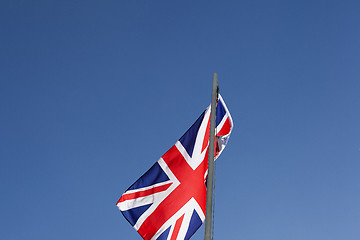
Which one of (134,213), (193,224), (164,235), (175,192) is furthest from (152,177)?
(193,224)

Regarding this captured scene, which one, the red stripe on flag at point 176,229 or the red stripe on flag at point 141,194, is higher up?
the red stripe on flag at point 141,194

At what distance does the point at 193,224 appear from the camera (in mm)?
11133

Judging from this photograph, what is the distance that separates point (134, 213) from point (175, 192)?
126 cm

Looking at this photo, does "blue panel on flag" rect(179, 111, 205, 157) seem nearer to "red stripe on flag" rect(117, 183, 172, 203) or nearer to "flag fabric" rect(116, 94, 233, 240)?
"flag fabric" rect(116, 94, 233, 240)

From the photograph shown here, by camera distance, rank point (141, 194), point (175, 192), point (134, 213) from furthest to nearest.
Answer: point (141, 194) < point (134, 213) < point (175, 192)

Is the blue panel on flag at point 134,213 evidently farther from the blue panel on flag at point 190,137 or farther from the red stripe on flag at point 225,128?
the red stripe on flag at point 225,128

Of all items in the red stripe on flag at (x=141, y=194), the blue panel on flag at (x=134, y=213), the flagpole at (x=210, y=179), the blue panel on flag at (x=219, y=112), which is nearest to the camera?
the flagpole at (x=210, y=179)

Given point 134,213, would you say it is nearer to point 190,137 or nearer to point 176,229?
point 176,229

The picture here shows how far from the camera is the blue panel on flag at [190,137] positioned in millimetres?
12031

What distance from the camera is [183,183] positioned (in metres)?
11.7

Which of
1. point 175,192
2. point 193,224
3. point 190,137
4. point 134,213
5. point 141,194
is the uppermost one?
point 190,137

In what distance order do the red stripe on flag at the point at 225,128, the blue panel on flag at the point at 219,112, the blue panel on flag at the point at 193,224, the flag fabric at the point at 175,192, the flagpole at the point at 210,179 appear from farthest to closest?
the red stripe on flag at the point at 225,128, the blue panel on flag at the point at 219,112, the flag fabric at the point at 175,192, the blue panel on flag at the point at 193,224, the flagpole at the point at 210,179

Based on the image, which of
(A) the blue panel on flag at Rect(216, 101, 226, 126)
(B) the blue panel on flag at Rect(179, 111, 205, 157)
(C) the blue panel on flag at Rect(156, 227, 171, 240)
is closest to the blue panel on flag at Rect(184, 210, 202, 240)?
(C) the blue panel on flag at Rect(156, 227, 171, 240)

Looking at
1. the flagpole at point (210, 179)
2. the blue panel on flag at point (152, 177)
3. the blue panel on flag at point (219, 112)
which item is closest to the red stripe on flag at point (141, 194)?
the blue panel on flag at point (152, 177)
